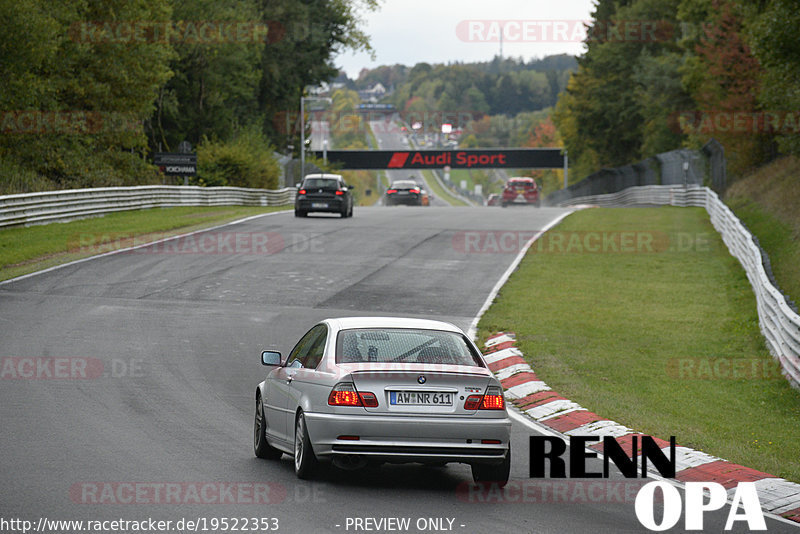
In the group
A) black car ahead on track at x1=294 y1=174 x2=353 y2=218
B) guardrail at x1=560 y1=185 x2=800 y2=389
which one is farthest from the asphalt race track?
black car ahead on track at x1=294 y1=174 x2=353 y2=218

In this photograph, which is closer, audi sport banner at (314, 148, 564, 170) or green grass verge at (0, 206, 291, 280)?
green grass verge at (0, 206, 291, 280)

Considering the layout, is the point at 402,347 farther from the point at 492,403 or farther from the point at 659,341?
the point at 659,341

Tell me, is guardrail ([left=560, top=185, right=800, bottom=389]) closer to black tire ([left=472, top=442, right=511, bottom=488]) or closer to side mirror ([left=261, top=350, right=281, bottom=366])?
black tire ([left=472, top=442, right=511, bottom=488])

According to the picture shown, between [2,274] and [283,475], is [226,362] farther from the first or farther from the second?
[2,274]

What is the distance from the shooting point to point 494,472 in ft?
28.0

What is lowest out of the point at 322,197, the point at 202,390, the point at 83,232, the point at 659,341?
the point at 659,341

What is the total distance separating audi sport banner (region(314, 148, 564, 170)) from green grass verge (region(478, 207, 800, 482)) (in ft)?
220

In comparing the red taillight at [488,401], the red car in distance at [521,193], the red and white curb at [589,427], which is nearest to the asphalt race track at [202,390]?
the red and white curb at [589,427]

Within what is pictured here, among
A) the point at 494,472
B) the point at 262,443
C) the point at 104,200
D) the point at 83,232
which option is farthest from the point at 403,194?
the point at 494,472

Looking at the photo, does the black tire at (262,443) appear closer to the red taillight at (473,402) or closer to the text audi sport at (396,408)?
the text audi sport at (396,408)

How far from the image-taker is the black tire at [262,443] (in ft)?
31.1

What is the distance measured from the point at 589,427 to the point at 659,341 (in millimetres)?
6223

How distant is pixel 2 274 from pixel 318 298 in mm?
6922

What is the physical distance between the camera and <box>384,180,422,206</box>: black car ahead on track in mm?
66375
